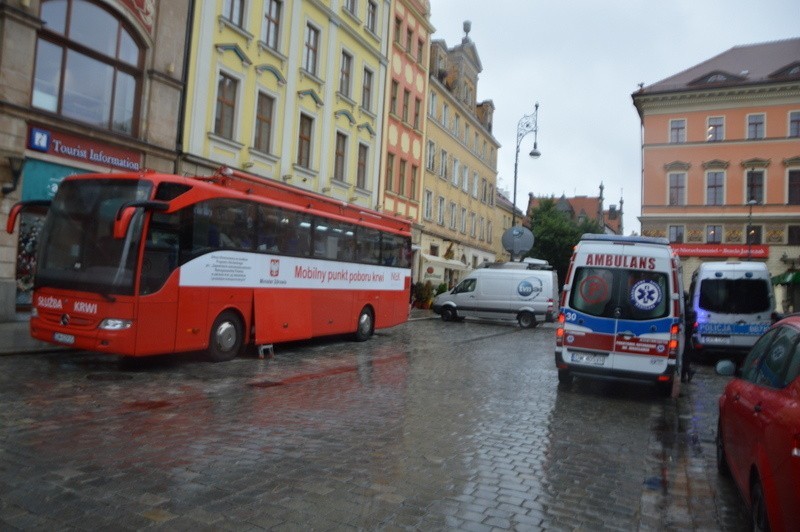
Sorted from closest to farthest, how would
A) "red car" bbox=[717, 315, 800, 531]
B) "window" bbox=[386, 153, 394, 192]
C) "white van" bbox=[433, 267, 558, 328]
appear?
"red car" bbox=[717, 315, 800, 531] < "white van" bbox=[433, 267, 558, 328] < "window" bbox=[386, 153, 394, 192]

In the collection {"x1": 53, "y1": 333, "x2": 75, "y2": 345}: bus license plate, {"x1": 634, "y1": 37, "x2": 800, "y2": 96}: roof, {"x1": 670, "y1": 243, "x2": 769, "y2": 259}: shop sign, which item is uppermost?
{"x1": 634, "y1": 37, "x2": 800, "y2": 96}: roof

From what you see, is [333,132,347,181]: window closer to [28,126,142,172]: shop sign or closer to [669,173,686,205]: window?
[28,126,142,172]: shop sign

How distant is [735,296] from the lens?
1688 centimetres

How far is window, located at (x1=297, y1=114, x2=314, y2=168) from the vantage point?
2550cm

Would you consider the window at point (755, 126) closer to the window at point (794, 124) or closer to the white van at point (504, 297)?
the window at point (794, 124)

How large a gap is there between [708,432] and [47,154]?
15108mm

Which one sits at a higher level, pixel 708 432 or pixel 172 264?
pixel 172 264

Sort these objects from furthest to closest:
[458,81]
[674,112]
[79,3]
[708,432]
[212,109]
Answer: [674,112] → [458,81] → [212,109] → [79,3] → [708,432]

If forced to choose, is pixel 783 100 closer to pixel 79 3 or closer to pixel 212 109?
pixel 212 109

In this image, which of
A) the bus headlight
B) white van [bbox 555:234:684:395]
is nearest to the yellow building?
the bus headlight

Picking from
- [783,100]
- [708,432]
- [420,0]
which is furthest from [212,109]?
[783,100]

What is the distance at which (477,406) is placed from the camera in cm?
924

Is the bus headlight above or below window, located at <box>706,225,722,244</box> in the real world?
below

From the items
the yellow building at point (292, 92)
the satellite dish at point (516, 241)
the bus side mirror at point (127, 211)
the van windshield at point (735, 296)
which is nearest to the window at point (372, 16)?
the yellow building at point (292, 92)
